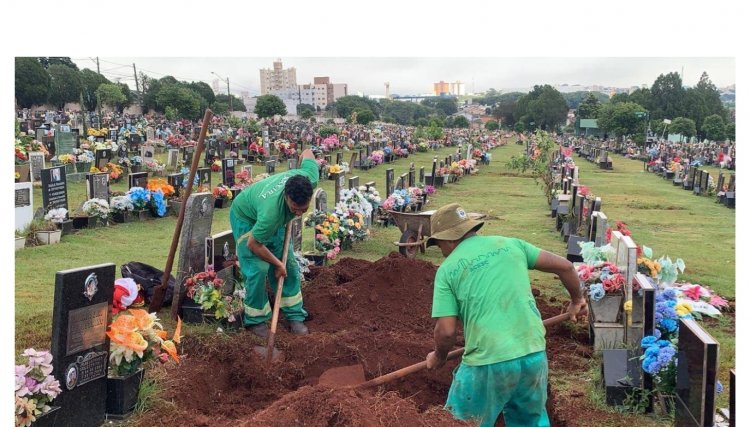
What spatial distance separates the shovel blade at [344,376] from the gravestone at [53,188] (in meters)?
8.09

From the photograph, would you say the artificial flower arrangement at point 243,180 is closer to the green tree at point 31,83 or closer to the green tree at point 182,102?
the green tree at point 182,102

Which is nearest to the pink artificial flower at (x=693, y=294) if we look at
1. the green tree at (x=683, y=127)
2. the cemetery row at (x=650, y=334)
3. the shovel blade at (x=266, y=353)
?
the cemetery row at (x=650, y=334)

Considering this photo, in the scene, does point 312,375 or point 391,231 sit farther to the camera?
point 391,231

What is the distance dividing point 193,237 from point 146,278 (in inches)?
37.5

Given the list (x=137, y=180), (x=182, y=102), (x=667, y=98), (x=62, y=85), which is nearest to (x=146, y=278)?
(x=137, y=180)

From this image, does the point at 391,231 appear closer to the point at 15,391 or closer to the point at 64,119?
the point at 15,391

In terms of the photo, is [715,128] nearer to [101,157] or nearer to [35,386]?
[101,157]

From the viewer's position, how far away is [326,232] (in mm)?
10211

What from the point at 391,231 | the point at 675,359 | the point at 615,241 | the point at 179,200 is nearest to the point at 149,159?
the point at 179,200

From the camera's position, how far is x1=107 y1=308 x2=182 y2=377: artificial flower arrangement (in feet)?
15.4

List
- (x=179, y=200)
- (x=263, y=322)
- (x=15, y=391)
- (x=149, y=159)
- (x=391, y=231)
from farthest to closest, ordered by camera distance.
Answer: (x=149, y=159) → (x=179, y=200) → (x=391, y=231) → (x=263, y=322) → (x=15, y=391)

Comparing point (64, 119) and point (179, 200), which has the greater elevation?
point (64, 119)

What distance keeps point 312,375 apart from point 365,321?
57.6 inches

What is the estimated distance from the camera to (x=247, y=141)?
30875 millimetres
